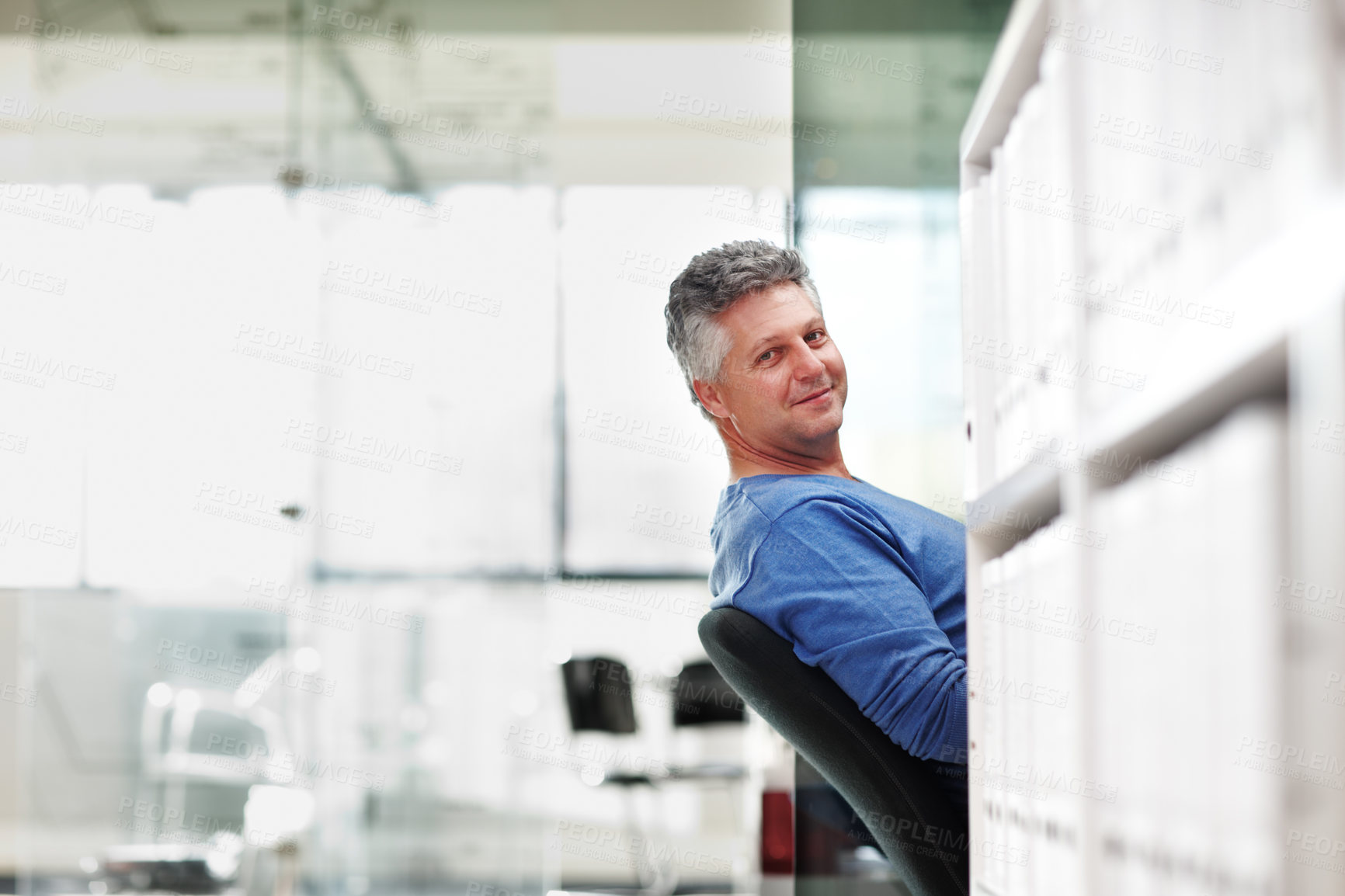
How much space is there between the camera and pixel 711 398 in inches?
57.9

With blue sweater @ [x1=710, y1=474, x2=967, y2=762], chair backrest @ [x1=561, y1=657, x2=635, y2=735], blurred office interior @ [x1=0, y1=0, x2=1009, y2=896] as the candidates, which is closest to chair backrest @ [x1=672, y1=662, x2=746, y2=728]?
chair backrest @ [x1=561, y1=657, x2=635, y2=735]

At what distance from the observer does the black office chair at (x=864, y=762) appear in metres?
1.13

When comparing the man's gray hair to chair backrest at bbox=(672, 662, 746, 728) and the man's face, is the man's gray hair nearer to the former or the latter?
the man's face

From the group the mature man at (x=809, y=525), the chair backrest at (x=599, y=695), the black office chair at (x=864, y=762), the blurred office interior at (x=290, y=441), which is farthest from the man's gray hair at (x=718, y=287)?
the chair backrest at (x=599, y=695)

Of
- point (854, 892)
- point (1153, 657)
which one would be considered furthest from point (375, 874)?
point (1153, 657)

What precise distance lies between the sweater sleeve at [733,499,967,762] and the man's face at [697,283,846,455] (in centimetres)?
19

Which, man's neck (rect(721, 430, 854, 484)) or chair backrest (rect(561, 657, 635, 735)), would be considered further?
chair backrest (rect(561, 657, 635, 735))

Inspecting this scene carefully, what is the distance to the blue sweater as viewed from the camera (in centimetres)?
115

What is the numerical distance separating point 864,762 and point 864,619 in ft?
0.47

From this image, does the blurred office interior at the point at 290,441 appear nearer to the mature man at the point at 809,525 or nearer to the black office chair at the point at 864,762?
the mature man at the point at 809,525

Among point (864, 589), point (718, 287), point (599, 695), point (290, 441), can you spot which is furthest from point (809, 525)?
point (599, 695)

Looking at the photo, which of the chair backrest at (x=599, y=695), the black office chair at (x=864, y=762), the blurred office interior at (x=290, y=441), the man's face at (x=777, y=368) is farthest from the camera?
the chair backrest at (x=599, y=695)

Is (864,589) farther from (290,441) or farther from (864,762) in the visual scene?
(290,441)

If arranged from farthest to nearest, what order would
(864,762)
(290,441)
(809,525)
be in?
(290,441) < (809,525) < (864,762)
